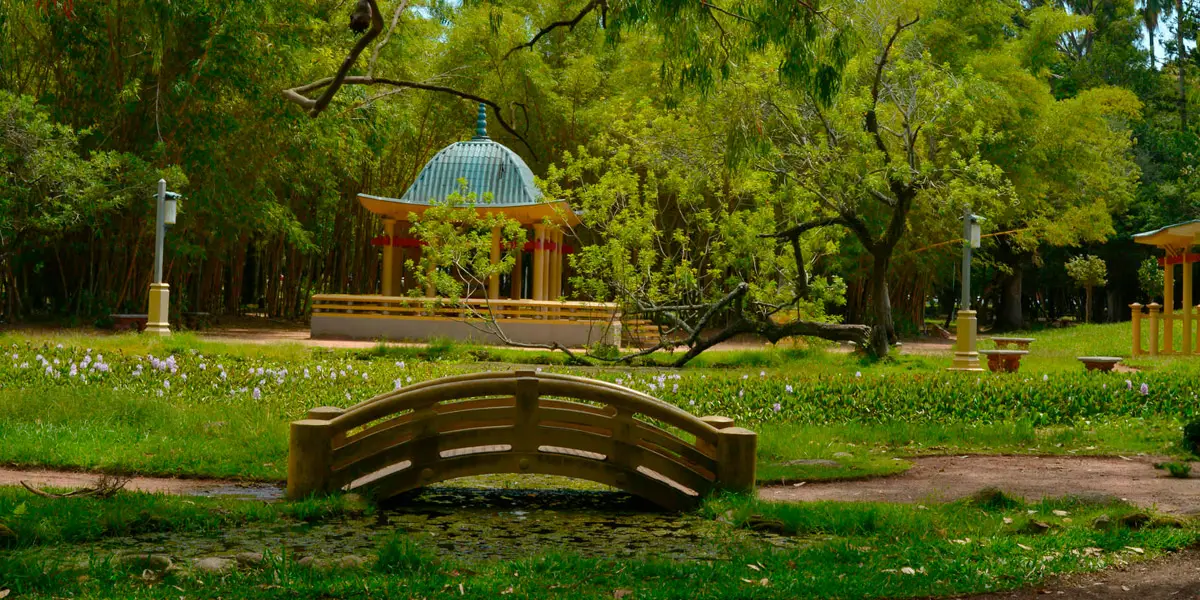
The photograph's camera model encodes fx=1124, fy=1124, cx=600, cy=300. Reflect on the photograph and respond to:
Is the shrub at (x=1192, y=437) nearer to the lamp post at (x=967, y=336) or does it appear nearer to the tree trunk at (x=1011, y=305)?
the lamp post at (x=967, y=336)

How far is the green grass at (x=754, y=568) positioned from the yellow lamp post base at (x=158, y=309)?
469 inches

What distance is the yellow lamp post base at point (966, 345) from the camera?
635 inches

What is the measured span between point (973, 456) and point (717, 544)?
4.53 meters

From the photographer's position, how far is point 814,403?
11.7 m

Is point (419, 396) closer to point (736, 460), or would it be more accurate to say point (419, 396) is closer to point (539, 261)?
point (736, 460)

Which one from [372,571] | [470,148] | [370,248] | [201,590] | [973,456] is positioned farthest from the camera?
[370,248]

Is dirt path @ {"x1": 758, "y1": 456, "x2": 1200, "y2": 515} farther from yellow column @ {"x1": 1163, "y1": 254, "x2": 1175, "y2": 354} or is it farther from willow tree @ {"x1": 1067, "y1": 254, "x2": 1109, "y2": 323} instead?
willow tree @ {"x1": 1067, "y1": 254, "x2": 1109, "y2": 323}

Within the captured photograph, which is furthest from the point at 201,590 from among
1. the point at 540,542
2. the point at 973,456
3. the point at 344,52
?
the point at 344,52

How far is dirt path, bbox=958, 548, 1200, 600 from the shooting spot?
199 inches

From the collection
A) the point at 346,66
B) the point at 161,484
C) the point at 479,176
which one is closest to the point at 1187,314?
the point at 479,176

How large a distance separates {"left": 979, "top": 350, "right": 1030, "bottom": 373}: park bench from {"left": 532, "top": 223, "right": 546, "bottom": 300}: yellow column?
1276 centimetres

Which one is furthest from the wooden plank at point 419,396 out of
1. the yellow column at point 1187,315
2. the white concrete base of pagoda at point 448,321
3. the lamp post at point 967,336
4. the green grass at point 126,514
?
the yellow column at point 1187,315

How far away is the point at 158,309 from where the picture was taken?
17.9m

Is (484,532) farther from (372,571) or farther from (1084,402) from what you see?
(1084,402)
